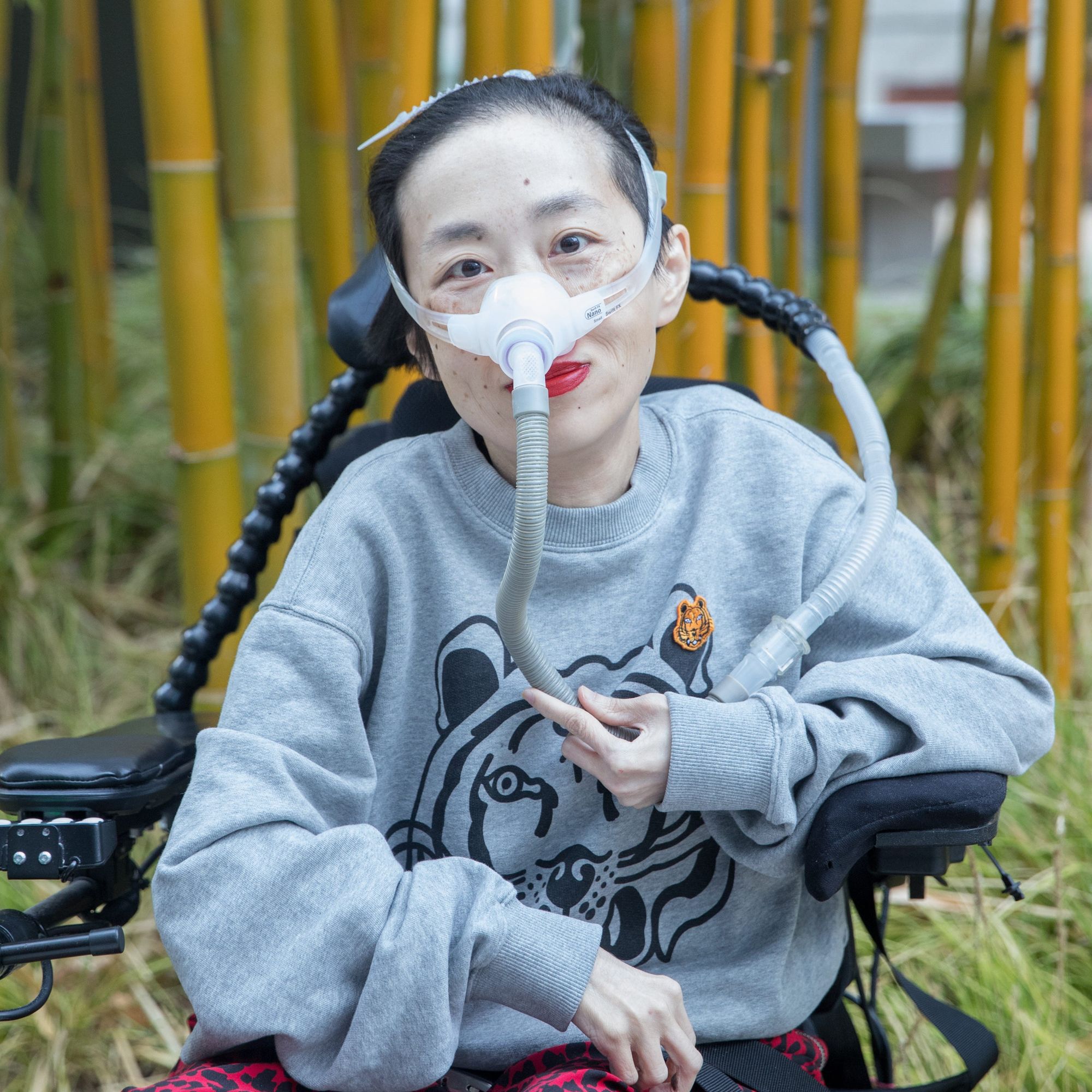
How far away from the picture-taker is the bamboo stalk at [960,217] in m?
2.40

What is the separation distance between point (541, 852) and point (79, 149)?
2.24 metres

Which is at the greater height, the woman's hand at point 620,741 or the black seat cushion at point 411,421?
the black seat cushion at point 411,421

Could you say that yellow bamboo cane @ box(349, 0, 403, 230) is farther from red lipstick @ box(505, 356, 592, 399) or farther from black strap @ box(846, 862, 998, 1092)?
black strap @ box(846, 862, 998, 1092)

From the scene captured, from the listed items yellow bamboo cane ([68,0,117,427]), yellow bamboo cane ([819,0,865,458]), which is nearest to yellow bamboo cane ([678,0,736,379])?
yellow bamboo cane ([819,0,865,458])

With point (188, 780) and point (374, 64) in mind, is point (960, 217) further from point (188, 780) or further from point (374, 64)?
point (188, 780)

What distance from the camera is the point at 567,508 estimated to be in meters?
1.07

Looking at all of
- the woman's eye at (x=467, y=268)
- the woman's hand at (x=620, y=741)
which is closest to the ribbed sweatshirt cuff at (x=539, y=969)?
the woman's hand at (x=620, y=741)

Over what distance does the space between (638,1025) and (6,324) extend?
A: 2.19 m

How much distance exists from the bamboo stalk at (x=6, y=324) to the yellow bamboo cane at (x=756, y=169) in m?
1.42

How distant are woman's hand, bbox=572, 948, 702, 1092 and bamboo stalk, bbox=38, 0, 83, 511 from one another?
208cm

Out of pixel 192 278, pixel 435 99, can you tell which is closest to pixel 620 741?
pixel 435 99

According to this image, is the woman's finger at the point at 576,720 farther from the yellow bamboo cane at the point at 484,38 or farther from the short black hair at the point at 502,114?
the yellow bamboo cane at the point at 484,38

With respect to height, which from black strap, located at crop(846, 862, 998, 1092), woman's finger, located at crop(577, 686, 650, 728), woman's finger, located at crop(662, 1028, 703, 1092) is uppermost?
woman's finger, located at crop(577, 686, 650, 728)

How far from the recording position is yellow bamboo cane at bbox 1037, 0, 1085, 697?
1.85 meters
